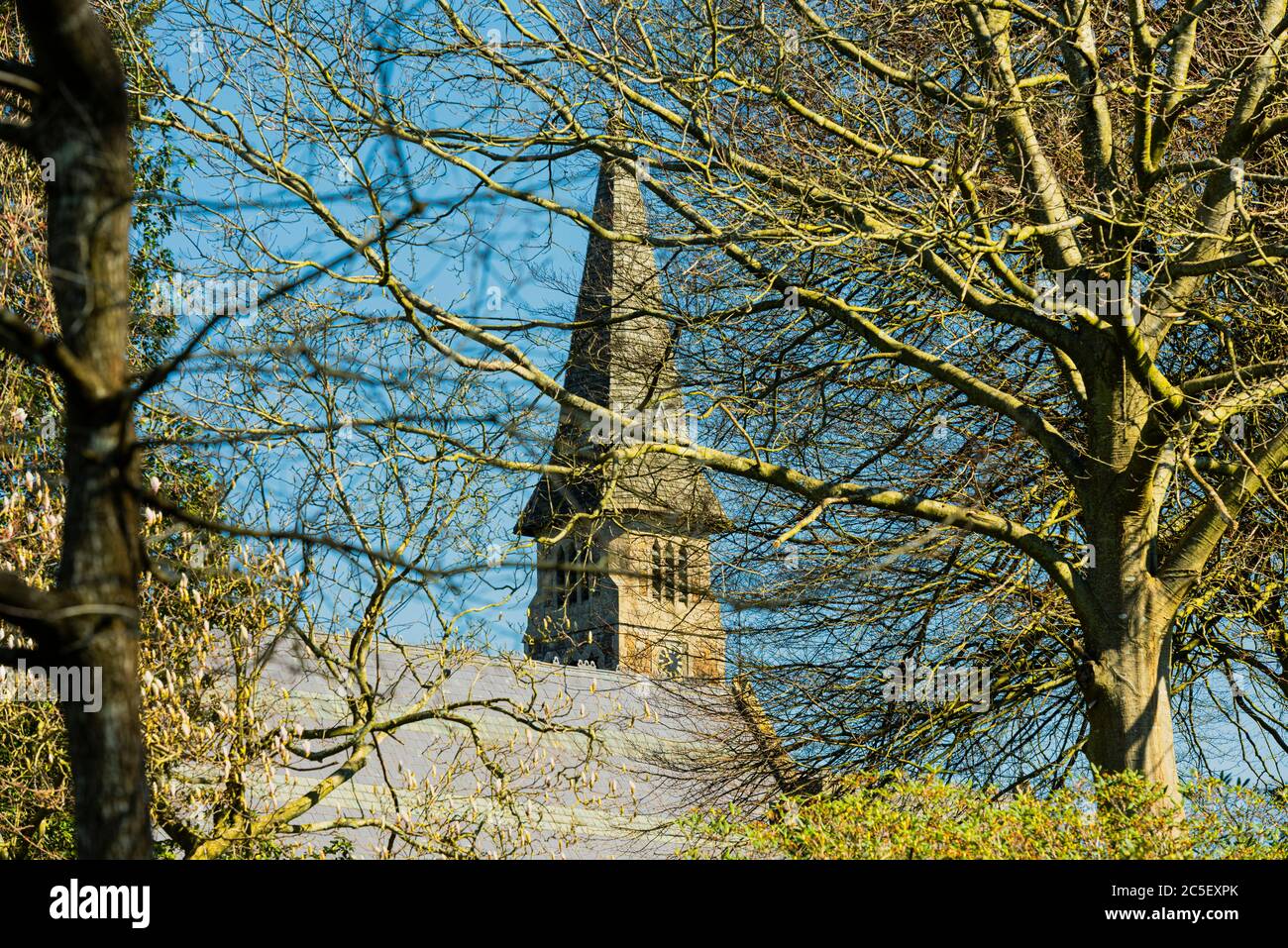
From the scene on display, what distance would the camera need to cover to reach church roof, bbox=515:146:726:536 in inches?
384

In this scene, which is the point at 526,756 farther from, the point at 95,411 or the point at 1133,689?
the point at 95,411

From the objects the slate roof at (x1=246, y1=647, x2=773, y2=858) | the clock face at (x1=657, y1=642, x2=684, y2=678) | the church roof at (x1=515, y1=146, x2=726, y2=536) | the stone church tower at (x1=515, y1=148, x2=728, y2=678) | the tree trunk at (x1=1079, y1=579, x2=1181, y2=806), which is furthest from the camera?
the clock face at (x1=657, y1=642, x2=684, y2=678)

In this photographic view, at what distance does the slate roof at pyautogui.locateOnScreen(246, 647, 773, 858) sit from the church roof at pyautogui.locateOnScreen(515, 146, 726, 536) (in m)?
1.42

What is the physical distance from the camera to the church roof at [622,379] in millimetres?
9750

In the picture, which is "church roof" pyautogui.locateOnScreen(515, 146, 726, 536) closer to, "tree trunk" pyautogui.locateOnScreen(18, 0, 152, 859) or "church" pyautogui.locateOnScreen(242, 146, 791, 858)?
"church" pyautogui.locateOnScreen(242, 146, 791, 858)

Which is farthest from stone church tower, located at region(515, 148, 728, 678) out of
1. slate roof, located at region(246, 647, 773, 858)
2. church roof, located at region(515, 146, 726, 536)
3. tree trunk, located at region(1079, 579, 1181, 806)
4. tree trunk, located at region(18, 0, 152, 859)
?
tree trunk, located at region(18, 0, 152, 859)

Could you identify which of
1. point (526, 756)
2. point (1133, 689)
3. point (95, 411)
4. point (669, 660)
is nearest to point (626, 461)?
point (669, 660)

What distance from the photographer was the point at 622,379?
452 inches
